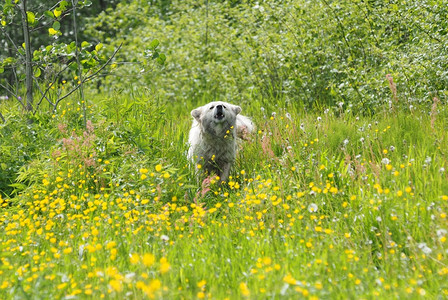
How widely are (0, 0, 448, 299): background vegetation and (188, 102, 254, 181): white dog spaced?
0.20 m

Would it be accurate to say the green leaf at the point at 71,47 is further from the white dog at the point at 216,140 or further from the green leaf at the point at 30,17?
the white dog at the point at 216,140

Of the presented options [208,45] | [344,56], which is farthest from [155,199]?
[208,45]

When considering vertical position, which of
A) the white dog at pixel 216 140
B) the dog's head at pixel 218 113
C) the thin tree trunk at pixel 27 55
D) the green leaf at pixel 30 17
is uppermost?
the green leaf at pixel 30 17

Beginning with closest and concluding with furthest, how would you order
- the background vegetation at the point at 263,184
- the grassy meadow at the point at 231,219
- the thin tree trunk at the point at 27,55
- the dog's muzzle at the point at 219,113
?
the grassy meadow at the point at 231,219 < the background vegetation at the point at 263,184 < the dog's muzzle at the point at 219,113 < the thin tree trunk at the point at 27,55

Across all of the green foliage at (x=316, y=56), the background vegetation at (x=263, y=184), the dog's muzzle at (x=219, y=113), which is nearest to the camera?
the background vegetation at (x=263, y=184)

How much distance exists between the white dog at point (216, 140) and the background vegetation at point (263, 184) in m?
0.20

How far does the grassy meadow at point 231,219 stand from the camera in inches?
131

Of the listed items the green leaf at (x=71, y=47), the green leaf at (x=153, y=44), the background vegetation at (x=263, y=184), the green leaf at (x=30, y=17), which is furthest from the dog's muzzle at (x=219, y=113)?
the green leaf at (x=30, y=17)

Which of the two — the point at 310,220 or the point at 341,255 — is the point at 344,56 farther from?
the point at 341,255

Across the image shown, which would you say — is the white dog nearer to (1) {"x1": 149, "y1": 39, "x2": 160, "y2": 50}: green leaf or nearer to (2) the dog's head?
(2) the dog's head

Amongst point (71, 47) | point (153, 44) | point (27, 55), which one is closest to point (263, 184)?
point (153, 44)

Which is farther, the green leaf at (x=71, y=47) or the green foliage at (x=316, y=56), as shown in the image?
the green foliage at (x=316, y=56)

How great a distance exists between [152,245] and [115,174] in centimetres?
176

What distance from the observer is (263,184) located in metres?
5.40
